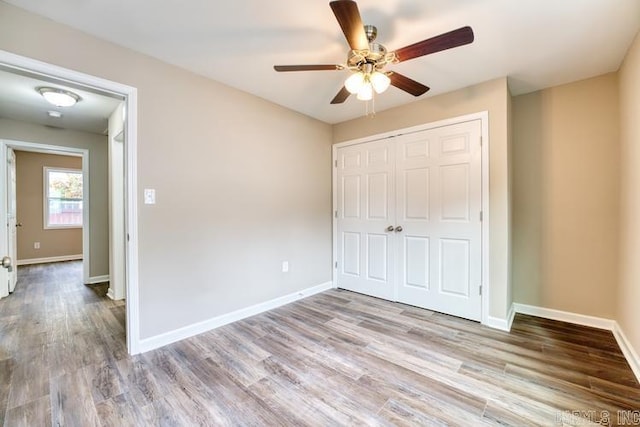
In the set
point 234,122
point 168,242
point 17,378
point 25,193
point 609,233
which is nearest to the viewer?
point 17,378

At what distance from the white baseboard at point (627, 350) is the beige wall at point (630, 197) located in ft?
0.17

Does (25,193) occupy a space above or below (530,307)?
above

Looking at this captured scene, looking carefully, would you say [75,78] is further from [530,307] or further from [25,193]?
[25,193]

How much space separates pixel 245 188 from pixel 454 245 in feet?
7.76

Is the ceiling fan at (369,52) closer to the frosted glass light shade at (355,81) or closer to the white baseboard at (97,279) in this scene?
the frosted glass light shade at (355,81)

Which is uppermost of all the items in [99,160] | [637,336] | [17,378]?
[99,160]

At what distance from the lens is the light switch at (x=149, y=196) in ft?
7.44

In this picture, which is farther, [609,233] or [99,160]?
→ [99,160]

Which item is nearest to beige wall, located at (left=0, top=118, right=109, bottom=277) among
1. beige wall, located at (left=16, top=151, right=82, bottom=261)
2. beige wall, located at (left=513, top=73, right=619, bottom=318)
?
beige wall, located at (left=16, top=151, right=82, bottom=261)

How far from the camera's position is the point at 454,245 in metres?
2.94

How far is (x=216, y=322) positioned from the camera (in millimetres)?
2713

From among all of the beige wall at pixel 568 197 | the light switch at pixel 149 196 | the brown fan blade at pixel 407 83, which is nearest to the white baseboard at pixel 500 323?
the beige wall at pixel 568 197

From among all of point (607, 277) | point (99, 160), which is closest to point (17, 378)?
point (99, 160)

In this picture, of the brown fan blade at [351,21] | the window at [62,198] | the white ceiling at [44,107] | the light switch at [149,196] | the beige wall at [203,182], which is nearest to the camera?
the brown fan blade at [351,21]
